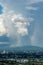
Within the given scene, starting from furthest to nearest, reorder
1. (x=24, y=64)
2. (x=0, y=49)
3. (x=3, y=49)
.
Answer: (x=3, y=49), (x=0, y=49), (x=24, y=64)

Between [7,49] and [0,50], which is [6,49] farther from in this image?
[0,50]

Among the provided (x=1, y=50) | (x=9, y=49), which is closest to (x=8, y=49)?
(x=9, y=49)

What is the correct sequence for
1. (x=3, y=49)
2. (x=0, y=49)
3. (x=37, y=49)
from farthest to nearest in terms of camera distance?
1. (x=37, y=49)
2. (x=3, y=49)
3. (x=0, y=49)

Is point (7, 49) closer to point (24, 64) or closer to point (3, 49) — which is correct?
point (3, 49)

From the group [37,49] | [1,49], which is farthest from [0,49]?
[37,49]

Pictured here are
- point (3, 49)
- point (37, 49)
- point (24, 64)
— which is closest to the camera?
point (24, 64)

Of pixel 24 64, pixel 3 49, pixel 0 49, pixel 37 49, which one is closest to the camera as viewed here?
pixel 24 64

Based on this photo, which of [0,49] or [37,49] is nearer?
[0,49]

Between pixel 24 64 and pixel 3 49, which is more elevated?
pixel 3 49

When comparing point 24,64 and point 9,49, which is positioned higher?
point 9,49
